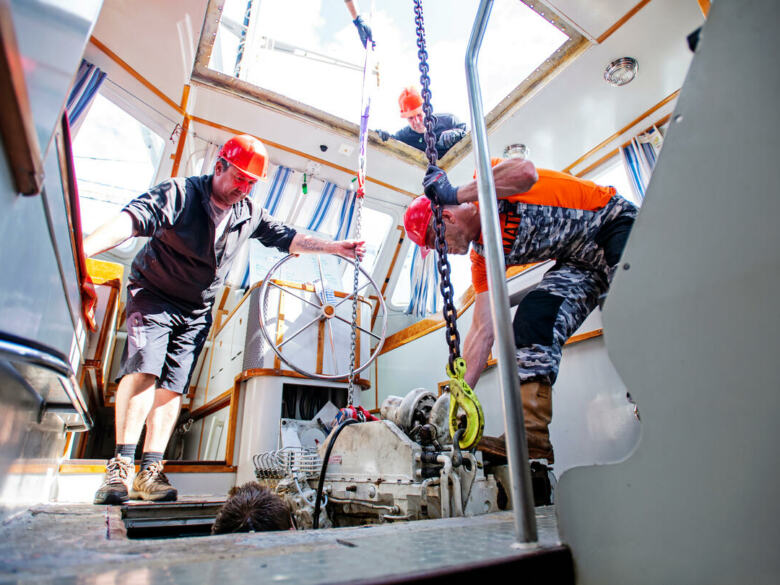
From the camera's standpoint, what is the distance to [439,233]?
4.31 ft

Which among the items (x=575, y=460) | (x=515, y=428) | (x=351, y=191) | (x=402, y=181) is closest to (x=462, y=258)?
(x=402, y=181)

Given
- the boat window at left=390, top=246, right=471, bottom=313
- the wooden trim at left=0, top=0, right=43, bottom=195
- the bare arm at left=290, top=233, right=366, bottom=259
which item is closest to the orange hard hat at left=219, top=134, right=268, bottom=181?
the bare arm at left=290, top=233, right=366, bottom=259

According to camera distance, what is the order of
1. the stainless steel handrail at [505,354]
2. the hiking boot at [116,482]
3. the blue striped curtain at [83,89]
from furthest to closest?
1. the blue striped curtain at [83,89]
2. the hiking boot at [116,482]
3. the stainless steel handrail at [505,354]

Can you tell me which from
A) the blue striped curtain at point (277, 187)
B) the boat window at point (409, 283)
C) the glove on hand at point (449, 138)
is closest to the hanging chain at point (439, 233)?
the glove on hand at point (449, 138)

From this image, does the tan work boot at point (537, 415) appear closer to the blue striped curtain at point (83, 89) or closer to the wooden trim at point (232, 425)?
the wooden trim at point (232, 425)

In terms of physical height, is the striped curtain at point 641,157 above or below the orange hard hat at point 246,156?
above

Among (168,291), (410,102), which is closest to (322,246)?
(168,291)

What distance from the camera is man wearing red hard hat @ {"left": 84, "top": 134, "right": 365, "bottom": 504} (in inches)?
80.0

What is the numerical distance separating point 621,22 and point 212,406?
4598mm

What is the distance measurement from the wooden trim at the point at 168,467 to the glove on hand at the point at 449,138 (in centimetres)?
328

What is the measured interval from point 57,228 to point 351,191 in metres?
4.06

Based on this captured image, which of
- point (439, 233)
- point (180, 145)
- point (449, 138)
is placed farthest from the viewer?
point (449, 138)

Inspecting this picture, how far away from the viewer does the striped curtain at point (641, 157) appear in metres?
3.49

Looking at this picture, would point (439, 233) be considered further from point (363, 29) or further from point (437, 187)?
point (363, 29)
